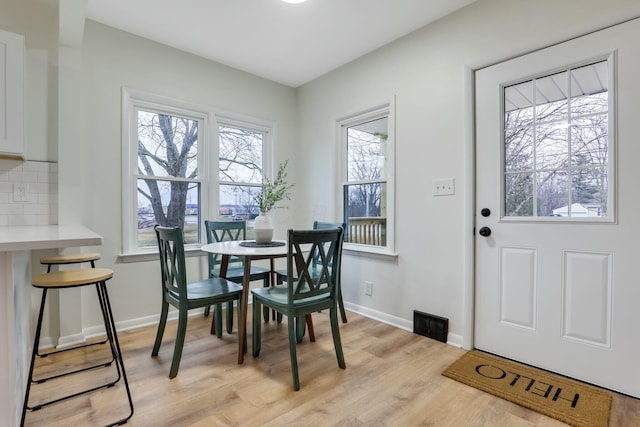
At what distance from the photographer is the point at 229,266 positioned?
10.5 ft

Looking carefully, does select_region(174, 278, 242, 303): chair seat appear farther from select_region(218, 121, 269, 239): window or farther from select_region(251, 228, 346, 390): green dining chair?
select_region(218, 121, 269, 239): window

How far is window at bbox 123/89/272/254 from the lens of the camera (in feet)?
9.36

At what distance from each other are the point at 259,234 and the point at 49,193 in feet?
5.07

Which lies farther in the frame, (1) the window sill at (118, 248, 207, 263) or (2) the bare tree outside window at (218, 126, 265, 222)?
(2) the bare tree outside window at (218, 126, 265, 222)

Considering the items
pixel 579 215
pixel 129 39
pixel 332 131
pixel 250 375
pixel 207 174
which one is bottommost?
pixel 250 375

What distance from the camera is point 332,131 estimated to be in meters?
3.53

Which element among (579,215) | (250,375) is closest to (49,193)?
(250,375)

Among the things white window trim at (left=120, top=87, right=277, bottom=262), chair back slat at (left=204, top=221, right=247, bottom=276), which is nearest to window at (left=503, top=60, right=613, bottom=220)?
chair back slat at (left=204, top=221, right=247, bottom=276)

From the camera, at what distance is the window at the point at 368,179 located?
3.01 metres

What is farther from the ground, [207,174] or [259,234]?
[207,174]

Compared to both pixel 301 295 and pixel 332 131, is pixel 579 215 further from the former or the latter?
pixel 332 131

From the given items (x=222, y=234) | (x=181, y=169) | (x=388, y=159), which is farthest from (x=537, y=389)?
(x=181, y=169)

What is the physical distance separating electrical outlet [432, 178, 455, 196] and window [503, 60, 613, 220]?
14.3 inches

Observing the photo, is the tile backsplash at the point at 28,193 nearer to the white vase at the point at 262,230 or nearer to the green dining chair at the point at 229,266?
the green dining chair at the point at 229,266
